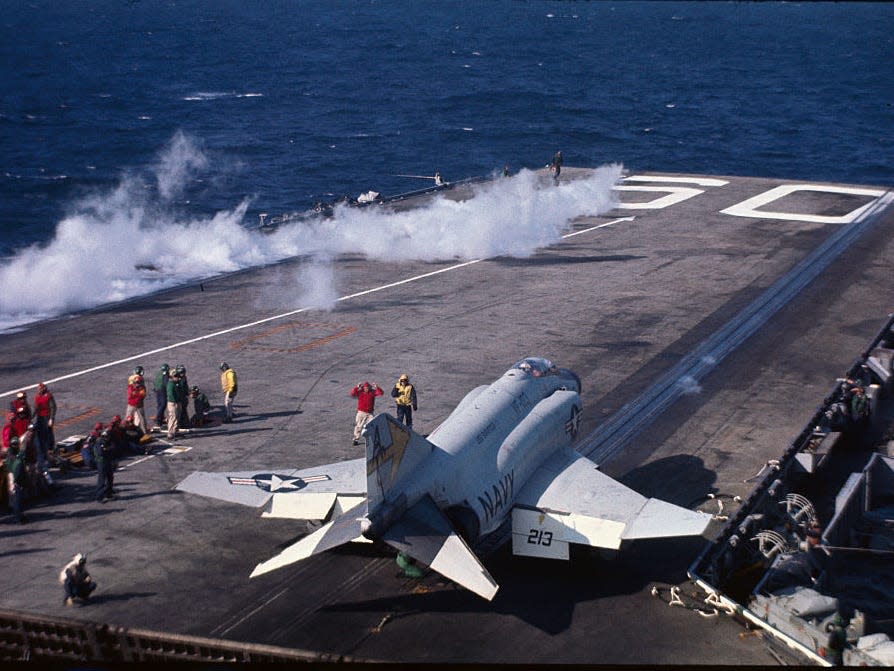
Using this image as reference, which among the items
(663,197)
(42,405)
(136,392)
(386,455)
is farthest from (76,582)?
(663,197)

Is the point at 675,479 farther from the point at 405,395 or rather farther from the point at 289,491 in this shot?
the point at 289,491

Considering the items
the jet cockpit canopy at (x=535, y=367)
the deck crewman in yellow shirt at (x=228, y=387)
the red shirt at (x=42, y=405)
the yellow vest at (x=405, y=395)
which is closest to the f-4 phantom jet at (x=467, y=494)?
the jet cockpit canopy at (x=535, y=367)

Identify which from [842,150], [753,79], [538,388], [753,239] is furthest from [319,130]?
[538,388]

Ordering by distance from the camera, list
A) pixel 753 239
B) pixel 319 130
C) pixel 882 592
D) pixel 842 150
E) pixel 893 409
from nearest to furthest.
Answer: pixel 882 592
pixel 893 409
pixel 753 239
pixel 842 150
pixel 319 130

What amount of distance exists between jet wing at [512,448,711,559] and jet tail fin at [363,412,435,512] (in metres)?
3.39

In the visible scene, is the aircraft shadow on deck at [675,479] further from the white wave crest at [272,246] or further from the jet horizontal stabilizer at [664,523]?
the white wave crest at [272,246]

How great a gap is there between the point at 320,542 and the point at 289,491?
155 inches

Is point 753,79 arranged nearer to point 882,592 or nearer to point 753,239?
point 753,239

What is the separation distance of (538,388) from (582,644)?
829cm

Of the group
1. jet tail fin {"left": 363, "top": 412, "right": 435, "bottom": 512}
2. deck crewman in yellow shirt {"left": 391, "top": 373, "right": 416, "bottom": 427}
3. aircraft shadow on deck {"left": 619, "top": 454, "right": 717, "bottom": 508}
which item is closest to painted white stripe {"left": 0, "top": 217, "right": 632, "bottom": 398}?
deck crewman in yellow shirt {"left": 391, "top": 373, "right": 416, "bottom": 427}

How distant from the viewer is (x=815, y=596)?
20.9 m

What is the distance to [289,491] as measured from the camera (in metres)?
22.9

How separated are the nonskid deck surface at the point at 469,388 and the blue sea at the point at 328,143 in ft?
12.4

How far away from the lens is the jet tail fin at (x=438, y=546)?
62.7 ft
